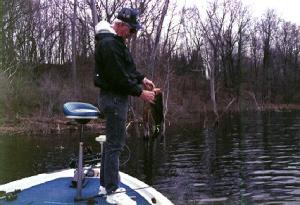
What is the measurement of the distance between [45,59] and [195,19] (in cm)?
2960

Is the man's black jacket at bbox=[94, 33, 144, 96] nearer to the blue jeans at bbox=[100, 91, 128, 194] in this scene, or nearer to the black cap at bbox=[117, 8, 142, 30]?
the blue jeans at bbox=[100, 91, 128, 194]

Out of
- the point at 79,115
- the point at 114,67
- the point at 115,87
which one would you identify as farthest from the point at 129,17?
the point at 79,115

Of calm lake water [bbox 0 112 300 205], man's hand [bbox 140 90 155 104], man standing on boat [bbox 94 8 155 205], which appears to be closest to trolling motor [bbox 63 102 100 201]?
man standing on boat [bbox 94 8 155 205]

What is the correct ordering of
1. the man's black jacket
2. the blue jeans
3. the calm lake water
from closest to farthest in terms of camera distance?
the man's black jacket, the blue jeans, the calm lake water

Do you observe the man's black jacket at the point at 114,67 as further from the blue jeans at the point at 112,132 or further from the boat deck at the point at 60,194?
the boat deck at the point at 60,194

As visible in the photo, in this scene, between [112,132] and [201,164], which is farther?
[201,164]

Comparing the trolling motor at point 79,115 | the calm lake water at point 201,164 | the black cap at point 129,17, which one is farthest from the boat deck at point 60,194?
the calm lake water at point 201,164

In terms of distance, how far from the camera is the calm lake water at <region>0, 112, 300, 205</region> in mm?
12164

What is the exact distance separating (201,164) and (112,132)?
12211 millimetres

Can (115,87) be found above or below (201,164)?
above

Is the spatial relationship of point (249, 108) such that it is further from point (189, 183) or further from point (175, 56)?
point (189, 183)

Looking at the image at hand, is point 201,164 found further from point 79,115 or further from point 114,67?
point 114,67

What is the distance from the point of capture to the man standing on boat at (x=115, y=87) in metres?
5.44

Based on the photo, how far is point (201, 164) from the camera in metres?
17.5
